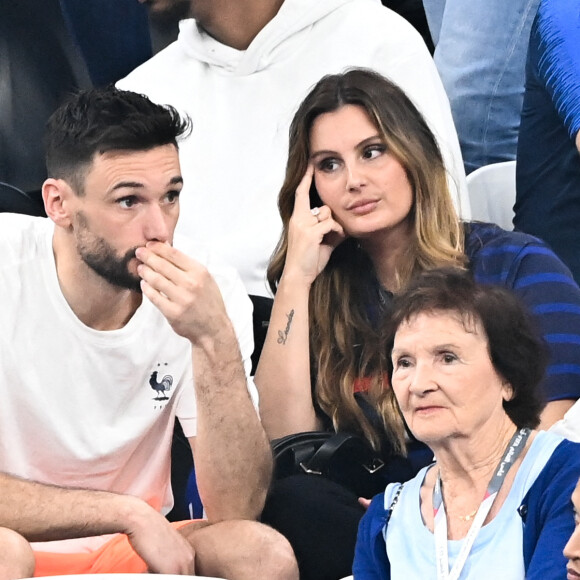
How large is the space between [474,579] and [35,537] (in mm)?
804

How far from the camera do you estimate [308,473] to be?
2.51 metres

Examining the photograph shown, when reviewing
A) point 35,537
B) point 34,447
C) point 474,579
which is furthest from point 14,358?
point 474,579

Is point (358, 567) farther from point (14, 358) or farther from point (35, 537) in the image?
point (14, 358)

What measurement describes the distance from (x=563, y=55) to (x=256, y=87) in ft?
2.33

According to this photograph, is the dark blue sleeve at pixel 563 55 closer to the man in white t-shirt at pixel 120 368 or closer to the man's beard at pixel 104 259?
the man in white t-shirt at pixel 120 368

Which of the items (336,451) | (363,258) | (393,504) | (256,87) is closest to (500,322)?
(393,504)

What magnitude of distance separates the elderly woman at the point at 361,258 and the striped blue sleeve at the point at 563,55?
25cm

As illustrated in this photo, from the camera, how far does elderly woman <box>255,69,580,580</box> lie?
259 centimetres

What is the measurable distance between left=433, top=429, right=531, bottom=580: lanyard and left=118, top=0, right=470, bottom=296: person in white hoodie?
1.08 m

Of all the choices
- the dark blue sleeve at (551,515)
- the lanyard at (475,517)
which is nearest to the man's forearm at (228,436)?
the lanyard at (475,517)

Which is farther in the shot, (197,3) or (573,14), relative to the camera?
(197,3)

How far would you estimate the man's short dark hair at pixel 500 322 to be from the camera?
2.07 metres

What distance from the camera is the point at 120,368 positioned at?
2.65 meters

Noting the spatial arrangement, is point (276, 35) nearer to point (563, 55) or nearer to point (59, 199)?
point (563, 55)
